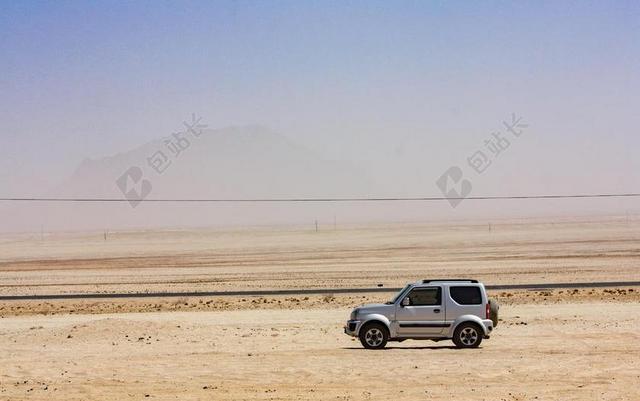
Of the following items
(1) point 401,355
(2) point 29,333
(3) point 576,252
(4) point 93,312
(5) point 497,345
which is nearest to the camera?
(1) point 401,355

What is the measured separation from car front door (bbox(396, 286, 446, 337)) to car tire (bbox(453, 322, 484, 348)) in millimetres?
451

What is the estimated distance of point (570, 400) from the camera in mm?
16781

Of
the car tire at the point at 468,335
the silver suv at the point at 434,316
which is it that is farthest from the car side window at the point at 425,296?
the car tire at the point at 468,335

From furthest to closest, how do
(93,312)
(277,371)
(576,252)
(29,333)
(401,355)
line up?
(576,252) < (93,312) < (29,333) < (401,355) < (277,371)

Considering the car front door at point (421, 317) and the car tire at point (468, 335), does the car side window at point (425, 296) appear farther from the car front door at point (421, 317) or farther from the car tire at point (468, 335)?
the car tire at point (468, 335)

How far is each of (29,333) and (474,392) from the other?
1720 cm

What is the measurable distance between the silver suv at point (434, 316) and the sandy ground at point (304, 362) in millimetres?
454

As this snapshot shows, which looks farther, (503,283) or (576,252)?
(576,252)

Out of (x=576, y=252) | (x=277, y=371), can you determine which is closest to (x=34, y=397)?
(x=277, y=371)

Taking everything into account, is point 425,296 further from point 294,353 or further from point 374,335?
point 294,353

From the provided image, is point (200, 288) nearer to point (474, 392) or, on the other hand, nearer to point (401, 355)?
point (401, 355)

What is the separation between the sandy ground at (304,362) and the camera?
59.8 ft

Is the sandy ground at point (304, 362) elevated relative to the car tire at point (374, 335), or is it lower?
lower

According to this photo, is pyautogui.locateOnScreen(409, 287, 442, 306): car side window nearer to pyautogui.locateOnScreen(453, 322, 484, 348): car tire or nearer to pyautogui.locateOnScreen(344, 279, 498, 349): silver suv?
pyautogui.locateOnScreen(344, 279, 498, 349): silver suv
